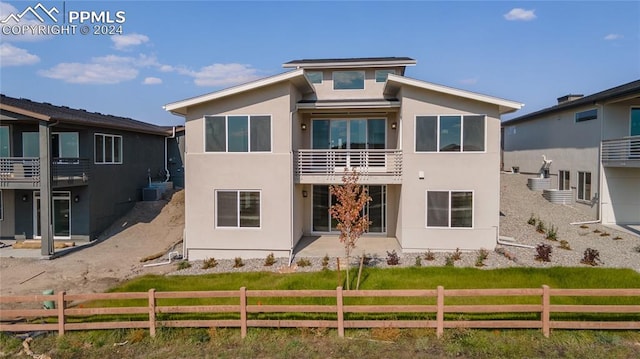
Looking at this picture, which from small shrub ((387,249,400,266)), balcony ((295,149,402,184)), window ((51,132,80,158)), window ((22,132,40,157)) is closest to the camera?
small shrub ((387,249,400,266))

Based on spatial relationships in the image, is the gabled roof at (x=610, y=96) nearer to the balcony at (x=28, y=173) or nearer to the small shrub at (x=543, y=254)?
the small shrub at (x=543, y=254)

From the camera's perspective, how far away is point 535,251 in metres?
13.7

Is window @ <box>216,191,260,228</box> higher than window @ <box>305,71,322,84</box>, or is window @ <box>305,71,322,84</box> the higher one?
window @ <box>305,71,322,84</box>

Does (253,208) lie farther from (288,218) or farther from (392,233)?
(392,233)

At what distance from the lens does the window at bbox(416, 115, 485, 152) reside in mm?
13930

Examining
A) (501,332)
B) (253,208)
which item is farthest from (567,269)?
(253,208)

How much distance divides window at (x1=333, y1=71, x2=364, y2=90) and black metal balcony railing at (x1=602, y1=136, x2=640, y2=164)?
11.6 meters

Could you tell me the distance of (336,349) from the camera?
7.38m

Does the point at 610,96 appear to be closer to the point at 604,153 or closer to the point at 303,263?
the point at 604,153

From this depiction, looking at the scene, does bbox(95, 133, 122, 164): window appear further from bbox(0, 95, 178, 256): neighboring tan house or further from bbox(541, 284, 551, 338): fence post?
bbox(541, 284, 551, 338): fence post

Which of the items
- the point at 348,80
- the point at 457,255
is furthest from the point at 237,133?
the point at 457,255

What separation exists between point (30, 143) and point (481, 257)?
20005mm

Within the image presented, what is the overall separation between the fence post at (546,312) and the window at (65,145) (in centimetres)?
1934

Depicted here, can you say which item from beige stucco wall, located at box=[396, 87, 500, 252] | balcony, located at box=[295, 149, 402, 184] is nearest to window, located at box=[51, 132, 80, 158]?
balcony, located at box=[295, 149, 402, 184]
